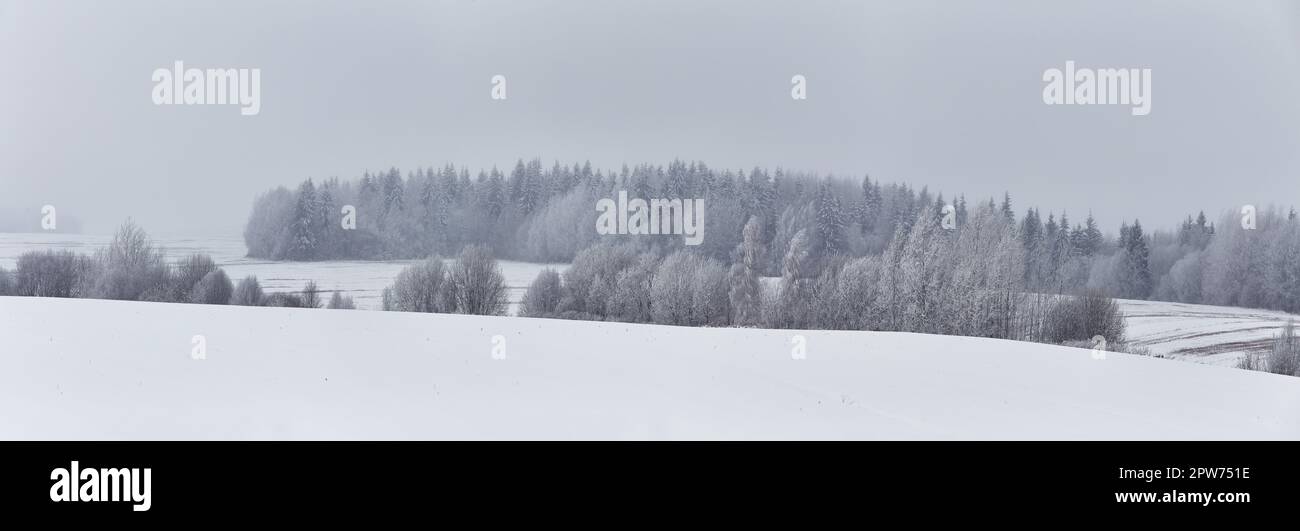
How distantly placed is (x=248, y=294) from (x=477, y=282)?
595 centimetres

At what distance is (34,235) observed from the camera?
2512 centimetres

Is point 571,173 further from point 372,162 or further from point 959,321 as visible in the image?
point 959,321

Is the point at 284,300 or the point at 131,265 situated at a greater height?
the point at 131,265

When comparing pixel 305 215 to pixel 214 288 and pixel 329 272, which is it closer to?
pixel 329 272

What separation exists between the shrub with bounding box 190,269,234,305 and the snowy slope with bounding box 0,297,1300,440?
5.13 m

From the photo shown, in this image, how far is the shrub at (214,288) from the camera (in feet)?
81.1

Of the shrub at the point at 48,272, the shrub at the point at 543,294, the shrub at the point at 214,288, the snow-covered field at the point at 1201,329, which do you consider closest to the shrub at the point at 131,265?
the shrub at the point at 48,272

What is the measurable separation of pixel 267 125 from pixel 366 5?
3.70m

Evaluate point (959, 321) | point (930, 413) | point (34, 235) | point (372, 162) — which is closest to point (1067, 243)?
point (959, 321)

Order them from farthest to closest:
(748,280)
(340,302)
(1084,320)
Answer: (748,280)
(340,302)
(1084,320)

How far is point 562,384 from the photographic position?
13523 millimetres

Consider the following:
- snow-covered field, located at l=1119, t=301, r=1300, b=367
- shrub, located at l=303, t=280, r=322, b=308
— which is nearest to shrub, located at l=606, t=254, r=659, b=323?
shrub, located at l=303, t=280, r=322, b=308

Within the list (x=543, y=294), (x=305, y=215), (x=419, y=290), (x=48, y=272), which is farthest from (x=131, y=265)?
(x=543, y=294)

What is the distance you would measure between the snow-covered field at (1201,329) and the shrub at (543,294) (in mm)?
12903
